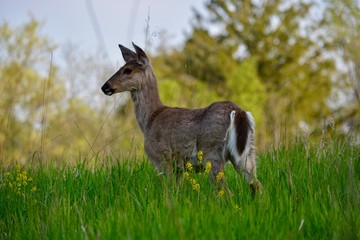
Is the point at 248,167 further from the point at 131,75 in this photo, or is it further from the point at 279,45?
the point at 279,45

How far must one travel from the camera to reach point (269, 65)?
29.0 meters

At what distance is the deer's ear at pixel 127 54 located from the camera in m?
6.58

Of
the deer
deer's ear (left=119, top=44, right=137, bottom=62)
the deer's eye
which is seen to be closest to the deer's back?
the deer

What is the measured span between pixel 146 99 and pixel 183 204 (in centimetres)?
229

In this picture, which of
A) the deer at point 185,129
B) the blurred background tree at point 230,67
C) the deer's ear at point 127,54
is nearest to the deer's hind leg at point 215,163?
the deer at point 185,129

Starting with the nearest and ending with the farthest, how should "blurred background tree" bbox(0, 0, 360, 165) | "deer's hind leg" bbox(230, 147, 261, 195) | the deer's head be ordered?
"deer's hind leg" bbox(230, 147, 261, 195) → the deer's head → "blurred background tree" bbox(0, 0, 360, 165)

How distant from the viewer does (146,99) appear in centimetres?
643

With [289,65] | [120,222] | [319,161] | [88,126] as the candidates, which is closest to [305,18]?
[289,65]

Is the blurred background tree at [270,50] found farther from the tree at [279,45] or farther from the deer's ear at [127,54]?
the deer's ear at [127,54]

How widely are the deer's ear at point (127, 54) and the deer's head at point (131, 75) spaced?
0.35ft

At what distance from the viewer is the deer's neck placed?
252 inches

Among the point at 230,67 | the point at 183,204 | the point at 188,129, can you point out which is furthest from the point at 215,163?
the point at 230,67

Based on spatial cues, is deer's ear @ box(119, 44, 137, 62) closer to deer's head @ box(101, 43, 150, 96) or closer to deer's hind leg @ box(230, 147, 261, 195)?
deer's head @ box(101, 43, 150, 96)

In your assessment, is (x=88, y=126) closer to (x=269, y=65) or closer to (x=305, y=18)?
(x=269, y=65)
